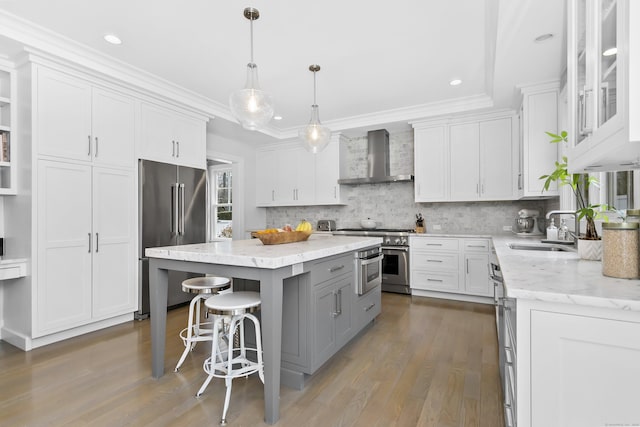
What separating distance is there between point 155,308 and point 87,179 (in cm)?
175

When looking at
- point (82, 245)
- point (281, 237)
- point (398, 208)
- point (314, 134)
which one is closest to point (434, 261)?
point (398, 208)

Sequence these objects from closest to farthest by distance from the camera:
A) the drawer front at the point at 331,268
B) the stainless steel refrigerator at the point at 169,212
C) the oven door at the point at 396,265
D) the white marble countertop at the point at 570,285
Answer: the white marble countertop at the point at 570,285 → the drawer front at the point at 331,268 → the stainless steel refrigerator at the point at 169,212 → the oven door at the point at 396,265

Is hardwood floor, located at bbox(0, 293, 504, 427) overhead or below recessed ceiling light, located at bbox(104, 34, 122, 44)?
below

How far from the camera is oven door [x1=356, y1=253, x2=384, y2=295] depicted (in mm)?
2824

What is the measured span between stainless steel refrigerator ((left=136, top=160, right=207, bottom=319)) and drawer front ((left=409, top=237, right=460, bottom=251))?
9.65 feet

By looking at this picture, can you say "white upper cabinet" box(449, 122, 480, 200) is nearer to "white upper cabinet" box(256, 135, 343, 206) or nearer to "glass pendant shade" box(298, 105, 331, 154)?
"white upper cabinet" box(256, 135, 343, 206)

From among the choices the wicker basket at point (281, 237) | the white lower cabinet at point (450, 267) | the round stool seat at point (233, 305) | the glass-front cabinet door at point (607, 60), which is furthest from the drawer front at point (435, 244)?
the glass-front cabinet door at point (607, 60)

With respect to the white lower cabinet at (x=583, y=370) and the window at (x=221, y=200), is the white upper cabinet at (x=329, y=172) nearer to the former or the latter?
the window at (x=221, y=200)

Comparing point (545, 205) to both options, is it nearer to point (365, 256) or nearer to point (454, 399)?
point (365, 256)

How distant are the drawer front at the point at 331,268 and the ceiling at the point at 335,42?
190 centimetres

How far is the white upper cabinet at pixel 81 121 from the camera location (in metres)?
2.88

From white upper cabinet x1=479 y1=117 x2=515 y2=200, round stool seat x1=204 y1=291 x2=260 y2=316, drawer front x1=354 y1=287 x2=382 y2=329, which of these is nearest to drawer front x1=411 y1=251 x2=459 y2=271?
white upper cabinet x1=479 y1=117 x2=515 y2=200

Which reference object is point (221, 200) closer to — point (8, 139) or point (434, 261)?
point (8, 139)

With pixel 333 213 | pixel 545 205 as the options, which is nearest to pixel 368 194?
pixel 333 213
